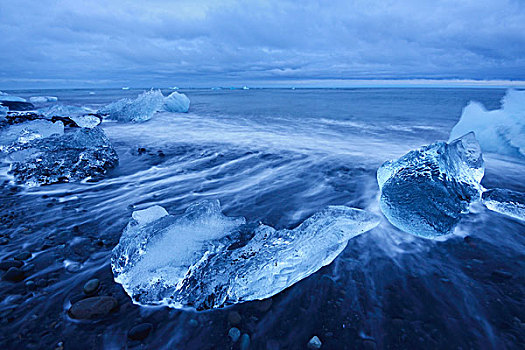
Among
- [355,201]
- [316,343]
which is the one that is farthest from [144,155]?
[316,343]

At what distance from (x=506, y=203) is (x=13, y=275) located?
17.1ft

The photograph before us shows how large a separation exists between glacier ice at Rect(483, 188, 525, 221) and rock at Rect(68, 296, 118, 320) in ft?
14.1

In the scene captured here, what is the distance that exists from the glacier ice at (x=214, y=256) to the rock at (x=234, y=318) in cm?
10

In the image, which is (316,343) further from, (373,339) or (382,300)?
(382,300)

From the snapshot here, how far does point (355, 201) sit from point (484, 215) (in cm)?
149

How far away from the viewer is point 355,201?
3492 mm

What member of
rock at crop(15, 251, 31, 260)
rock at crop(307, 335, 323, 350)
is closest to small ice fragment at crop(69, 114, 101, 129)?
rock at crop(15, 251, 31, 260)

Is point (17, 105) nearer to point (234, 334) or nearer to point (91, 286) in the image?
point (91, 286)

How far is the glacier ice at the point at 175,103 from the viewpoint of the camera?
52.9 ft

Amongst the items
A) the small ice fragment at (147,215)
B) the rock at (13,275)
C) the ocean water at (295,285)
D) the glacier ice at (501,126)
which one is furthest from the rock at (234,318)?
the glacier ice at (501,126)

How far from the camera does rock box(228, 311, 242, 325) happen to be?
1640 millimetres

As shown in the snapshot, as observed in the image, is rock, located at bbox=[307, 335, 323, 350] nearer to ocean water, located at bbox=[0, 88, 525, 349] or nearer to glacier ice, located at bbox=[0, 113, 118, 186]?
ocean water, located at bbox=[0, 88, 525, 349]

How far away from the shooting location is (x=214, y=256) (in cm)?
208

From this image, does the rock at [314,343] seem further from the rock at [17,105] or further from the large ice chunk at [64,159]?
the rock at [17,105]
